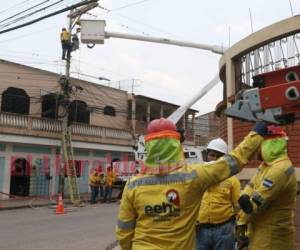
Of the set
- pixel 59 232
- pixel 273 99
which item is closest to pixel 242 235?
pixel 273 99

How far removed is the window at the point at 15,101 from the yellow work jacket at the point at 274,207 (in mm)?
21535

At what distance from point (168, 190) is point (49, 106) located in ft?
79.8

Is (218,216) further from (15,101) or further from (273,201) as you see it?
(15,101)

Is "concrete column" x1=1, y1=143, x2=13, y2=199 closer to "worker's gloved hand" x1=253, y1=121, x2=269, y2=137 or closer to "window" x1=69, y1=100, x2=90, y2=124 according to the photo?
"window" x1=69, y1=100, x2=90, y2=124

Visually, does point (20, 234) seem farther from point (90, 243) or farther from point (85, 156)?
point (85, 156)

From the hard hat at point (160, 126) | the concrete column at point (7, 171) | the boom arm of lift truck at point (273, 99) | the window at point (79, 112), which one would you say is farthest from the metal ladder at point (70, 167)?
the boom arm of lift truck at point (273, 99)

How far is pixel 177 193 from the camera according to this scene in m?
3.48

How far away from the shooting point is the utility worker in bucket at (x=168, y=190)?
345 cm

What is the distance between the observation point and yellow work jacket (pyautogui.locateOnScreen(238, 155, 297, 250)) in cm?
433

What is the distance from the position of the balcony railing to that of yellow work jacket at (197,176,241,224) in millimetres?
19619

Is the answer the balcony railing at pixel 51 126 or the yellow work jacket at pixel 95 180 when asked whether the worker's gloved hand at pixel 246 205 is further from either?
the balcony railing at pixel 51 126

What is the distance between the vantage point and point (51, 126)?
2600 centimetres

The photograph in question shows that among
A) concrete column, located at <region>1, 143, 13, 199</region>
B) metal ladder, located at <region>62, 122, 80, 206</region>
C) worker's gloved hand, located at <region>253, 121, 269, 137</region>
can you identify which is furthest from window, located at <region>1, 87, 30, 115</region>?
worker's gloved hand, located at <region>253, 121, 269, 137</region>

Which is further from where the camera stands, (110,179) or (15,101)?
(15,101)
